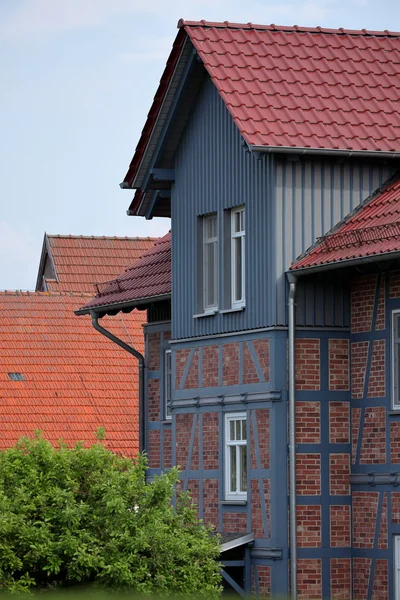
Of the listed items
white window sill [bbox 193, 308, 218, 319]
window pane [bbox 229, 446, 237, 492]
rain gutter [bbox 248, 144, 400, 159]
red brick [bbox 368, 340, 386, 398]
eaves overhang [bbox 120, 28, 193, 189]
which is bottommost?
window pane [bbox 229, 446, 237, 492]

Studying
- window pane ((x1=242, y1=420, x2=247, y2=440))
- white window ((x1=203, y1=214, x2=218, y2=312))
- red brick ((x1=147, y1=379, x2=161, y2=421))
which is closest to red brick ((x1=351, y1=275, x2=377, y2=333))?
window pane ((x1=242, y1=420, x2=247, y2=440))

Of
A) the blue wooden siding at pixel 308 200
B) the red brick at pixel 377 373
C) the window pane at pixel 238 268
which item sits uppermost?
the blue wooden siding at pixel 308 200

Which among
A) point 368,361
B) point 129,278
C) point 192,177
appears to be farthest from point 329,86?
point 129,278

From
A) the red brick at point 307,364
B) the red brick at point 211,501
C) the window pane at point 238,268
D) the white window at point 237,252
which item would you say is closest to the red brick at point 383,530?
the red brick at point 307,364

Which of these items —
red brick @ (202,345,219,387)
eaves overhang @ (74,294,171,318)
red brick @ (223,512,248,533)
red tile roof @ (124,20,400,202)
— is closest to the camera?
red tile roof @ (124,20,400,202)

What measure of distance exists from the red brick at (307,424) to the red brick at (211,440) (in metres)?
2.03

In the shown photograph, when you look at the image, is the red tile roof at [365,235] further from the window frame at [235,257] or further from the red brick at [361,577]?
the red brick at [361,577]

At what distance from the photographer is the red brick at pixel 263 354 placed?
23250 mm

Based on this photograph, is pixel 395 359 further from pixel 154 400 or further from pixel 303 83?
pixel 154 400

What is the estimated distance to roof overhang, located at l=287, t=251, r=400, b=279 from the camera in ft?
69.7

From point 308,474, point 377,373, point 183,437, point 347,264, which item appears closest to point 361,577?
point 308,474

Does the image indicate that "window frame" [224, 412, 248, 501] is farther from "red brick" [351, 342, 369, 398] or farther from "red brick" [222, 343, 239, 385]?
"red brick" [351, 342, 369, 398]

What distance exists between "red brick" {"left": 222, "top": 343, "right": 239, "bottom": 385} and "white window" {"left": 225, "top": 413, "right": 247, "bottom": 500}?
1.64 feet

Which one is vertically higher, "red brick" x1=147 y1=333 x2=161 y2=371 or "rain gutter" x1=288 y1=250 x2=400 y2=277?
"rain gutter" x1=288 y1=250 x2=400 y2=277
